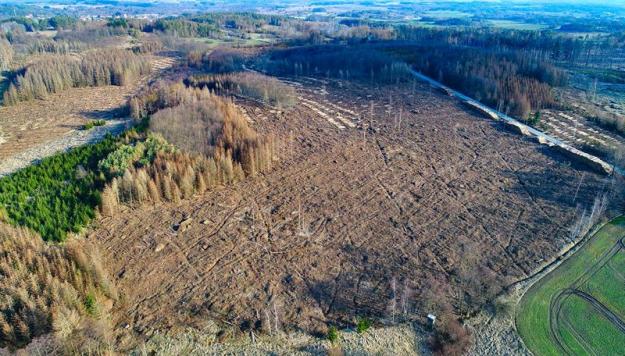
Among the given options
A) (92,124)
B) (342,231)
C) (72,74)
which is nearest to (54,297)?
(342,231)

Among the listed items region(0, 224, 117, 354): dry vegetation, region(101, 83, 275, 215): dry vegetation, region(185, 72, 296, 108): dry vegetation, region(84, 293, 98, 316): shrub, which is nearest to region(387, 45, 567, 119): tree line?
region(185, 72, 296, 108): dry vegetation

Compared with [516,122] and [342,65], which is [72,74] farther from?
[516,122]

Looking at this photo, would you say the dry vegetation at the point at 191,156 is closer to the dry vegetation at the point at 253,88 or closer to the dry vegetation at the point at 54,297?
the dry vegetation at the point at 54,297

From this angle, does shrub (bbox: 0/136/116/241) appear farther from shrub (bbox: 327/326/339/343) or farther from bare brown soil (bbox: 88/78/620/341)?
shrub (bbox: 327/326/339/343)

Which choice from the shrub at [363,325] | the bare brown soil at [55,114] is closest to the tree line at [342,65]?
the bare brown soil at [55,114]

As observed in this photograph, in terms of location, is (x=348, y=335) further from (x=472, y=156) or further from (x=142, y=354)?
(x=472, y=156)

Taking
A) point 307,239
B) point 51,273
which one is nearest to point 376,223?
point 307,239
